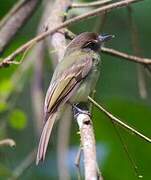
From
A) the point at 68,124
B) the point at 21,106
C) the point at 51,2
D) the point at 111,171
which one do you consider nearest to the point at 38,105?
the point at 68,124

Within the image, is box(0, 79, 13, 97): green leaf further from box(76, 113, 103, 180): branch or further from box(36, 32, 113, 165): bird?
box(76, 113, 103, 180): branch

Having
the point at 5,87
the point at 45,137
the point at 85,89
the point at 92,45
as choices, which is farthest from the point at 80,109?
the point at 5,87

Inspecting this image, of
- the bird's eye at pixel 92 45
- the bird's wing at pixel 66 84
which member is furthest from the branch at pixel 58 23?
the bird's eye at pixel 92 45

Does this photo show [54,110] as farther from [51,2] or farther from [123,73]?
[123,73]

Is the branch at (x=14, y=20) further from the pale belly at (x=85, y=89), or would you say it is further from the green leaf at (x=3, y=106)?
the pale belly at (x=85, y=89)

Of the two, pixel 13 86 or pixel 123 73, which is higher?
pixel 13 86

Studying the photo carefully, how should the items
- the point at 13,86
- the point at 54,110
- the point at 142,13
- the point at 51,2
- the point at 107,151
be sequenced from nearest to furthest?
1. the point at 54,110
2. the point at 107,151
3. the point at 13,86
4. the point at 51,2
5. the point at 142,13

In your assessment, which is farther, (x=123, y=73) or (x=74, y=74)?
(x=123, y=73)
